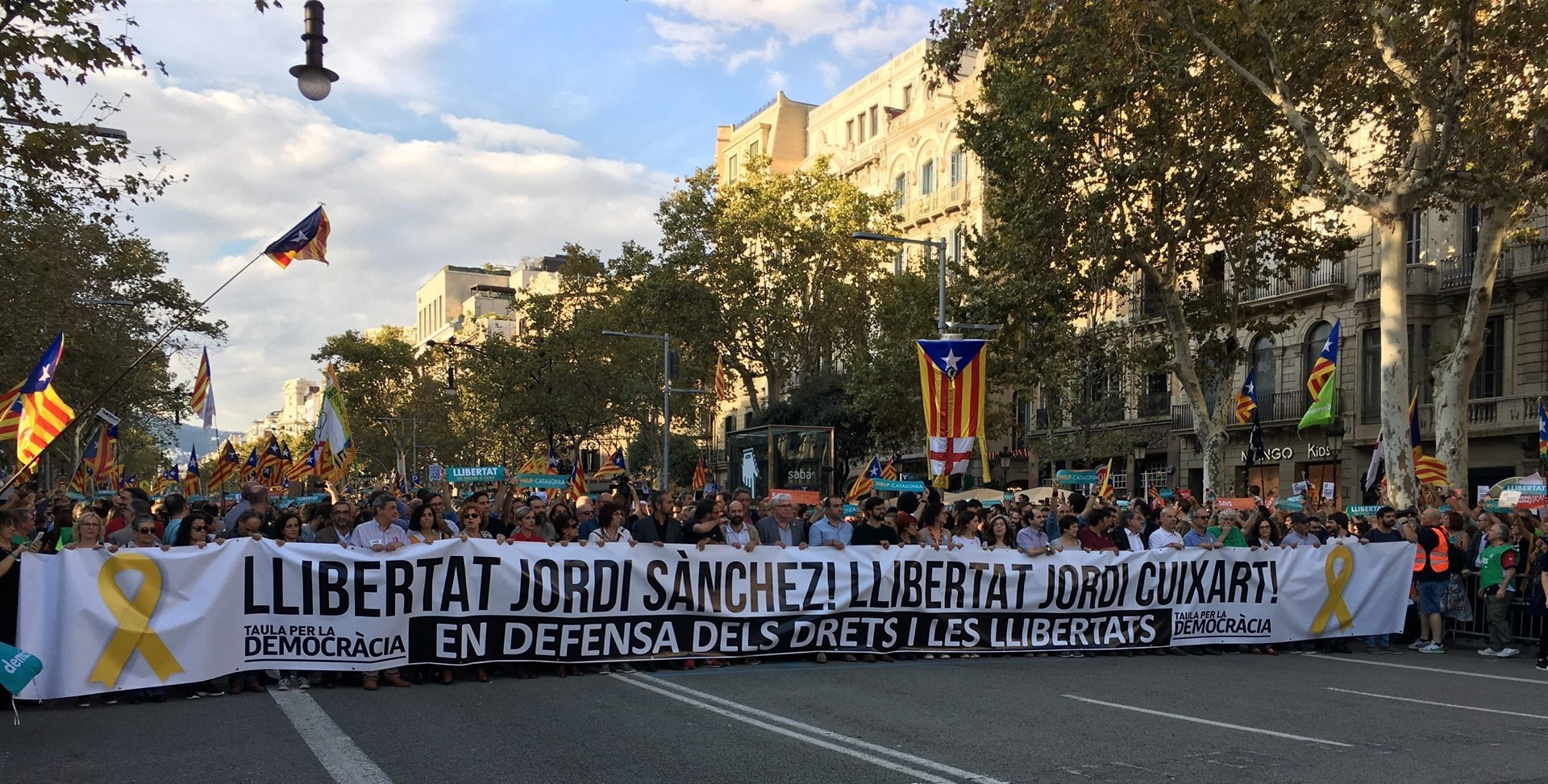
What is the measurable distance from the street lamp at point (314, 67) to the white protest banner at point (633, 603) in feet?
11.9

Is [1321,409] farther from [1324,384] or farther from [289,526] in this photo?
[289,526]

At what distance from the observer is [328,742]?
812cm

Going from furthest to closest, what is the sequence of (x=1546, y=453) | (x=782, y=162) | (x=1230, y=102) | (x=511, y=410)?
(x=782, y=162) < (x=511, y=410) < (x=1230, y=102) < (x=1546, y=453)

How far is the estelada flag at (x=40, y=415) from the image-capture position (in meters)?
15.4

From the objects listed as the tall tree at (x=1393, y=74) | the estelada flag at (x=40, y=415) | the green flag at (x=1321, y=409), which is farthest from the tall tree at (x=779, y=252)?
the estelada flag at (x=40, y=415)

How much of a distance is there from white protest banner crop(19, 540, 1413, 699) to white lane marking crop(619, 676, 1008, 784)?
3.61 feet

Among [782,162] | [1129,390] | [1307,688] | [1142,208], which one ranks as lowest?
[1307,688]

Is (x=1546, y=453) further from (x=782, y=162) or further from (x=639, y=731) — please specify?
(x=782, y=162)

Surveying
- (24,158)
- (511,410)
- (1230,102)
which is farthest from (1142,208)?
(511,410)

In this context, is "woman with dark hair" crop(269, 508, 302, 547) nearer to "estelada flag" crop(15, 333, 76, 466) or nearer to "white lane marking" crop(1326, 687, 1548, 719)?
"estelada flag" crop(15, 333, 76, 466)

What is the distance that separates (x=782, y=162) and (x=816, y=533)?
2419 inches

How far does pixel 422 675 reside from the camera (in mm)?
10938

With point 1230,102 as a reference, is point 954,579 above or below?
below

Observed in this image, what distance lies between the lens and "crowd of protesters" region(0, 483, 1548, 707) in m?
11.1
